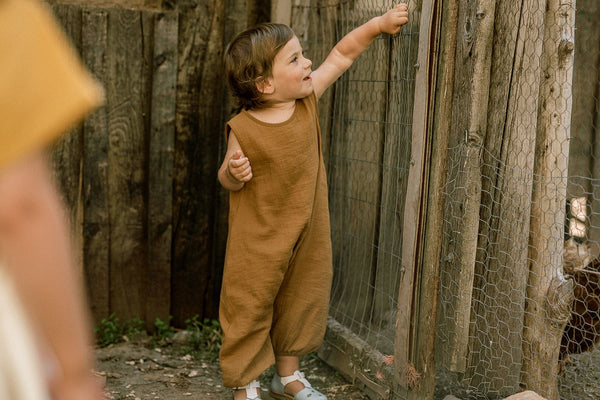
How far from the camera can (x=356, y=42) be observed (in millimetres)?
3137

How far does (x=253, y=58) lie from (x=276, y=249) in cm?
83

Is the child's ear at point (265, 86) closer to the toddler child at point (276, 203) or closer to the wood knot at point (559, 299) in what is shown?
the toddler child at point (276, 203)

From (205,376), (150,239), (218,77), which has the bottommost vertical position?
(205,376)

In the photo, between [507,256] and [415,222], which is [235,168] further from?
[507,256]

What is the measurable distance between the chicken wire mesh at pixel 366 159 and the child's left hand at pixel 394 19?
2.7 inches

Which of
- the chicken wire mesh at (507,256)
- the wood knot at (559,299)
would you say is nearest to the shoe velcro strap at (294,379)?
the chicken wire mesh at (507,256)

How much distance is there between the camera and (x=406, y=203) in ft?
9.85

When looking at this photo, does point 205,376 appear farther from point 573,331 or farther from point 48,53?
point 48,53

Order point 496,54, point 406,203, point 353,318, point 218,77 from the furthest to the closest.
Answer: point 218,77 < point 353,318 < point 406,203 < point 496,54

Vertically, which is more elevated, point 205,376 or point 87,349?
point 87,349

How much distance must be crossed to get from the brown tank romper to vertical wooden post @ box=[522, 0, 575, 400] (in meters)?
0.94

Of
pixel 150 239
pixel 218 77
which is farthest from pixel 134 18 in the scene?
pixel 150 239

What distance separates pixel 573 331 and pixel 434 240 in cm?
80

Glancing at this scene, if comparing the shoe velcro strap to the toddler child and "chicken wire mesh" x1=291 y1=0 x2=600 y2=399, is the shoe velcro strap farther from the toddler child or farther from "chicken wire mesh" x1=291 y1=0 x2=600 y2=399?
"chicken wire mesh" x1=291 y1=0 x2=600 y2=399
